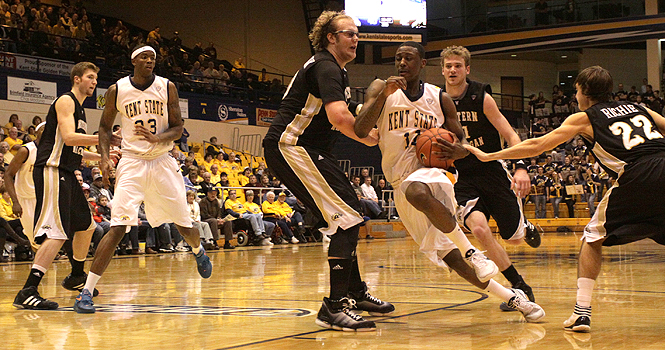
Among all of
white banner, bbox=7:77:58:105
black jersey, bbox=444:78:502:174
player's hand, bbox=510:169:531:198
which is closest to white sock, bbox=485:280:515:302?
player's hand, bbox=510:169:531:198

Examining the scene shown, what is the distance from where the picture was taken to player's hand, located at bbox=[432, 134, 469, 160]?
4.43m

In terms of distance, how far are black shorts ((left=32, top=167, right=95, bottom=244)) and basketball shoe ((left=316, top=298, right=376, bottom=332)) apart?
2.62m

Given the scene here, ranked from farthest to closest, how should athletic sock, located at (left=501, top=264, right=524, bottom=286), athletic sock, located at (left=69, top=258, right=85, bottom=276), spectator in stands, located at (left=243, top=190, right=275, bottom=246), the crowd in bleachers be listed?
the crowd in bleachers → spectator in stands, located at (left=243, top=190, right=275, bottom=246) → athletic sock, located at (left=69, top=258, right=85, bottom=276) → athletic sock, located at (left=501, top=264, right=524, bottom=286)

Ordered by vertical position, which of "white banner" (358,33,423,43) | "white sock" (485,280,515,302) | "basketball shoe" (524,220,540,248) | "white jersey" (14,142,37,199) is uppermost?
"white banner" (358,33,423,43)

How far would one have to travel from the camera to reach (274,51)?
30000 millimetres

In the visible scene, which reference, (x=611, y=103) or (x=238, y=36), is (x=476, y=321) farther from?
(x=238, y=36)

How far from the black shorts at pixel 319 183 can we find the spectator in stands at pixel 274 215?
11.8 metres

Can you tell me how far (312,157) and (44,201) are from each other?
261cm

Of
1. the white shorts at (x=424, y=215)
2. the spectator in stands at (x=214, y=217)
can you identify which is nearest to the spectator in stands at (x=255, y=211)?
the spectator in stands at (x=214, y=217)

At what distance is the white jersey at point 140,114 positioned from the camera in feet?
18.1

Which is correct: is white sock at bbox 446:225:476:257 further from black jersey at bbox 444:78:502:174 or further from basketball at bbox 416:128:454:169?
black jersey at bbox 444:78:502:174

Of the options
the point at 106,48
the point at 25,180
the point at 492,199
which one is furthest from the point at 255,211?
the point at 492,199

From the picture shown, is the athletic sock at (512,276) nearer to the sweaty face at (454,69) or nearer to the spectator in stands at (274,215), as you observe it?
the sweaty face at (454,69)

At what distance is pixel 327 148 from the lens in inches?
179
